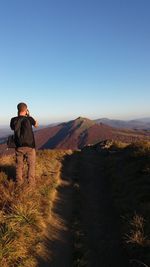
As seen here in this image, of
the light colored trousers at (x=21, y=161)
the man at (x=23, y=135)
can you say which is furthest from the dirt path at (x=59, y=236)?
the man at (x=23, y=135)

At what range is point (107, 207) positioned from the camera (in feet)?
40.5

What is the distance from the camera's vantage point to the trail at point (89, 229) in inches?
320

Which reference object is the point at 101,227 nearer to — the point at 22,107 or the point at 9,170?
the point at 22,107

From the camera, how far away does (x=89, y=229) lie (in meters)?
10.0

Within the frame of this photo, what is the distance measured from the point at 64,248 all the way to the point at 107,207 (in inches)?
154

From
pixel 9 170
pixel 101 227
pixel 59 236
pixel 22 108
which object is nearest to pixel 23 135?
pixel 22 108

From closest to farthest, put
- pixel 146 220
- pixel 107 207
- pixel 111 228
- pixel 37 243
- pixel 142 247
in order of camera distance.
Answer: pixel 142 247 < pixel 37 243 < pixel 146 220 < pixel 111 228 < pixel 107 207

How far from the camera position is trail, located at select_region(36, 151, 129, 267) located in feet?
26.7

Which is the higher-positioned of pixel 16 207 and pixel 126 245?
pixel 16 207

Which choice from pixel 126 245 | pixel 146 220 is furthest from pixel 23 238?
pixel 146 220

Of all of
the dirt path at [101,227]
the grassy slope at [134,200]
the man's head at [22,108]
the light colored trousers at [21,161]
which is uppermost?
the man's head at [22,108]

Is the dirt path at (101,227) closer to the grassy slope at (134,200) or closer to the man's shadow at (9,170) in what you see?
the grassy slope at (134,200)

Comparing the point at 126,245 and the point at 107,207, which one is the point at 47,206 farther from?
the point at 126,245

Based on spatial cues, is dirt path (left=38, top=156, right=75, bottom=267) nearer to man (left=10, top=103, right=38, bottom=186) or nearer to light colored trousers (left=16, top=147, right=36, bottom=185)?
light colored trousers (left=16, top=147, right=36, bottom=185)
